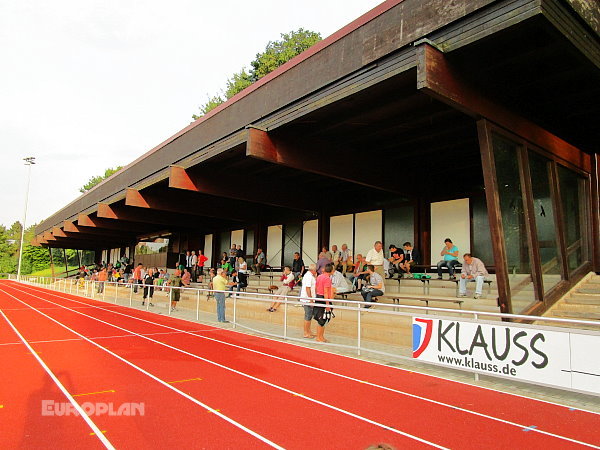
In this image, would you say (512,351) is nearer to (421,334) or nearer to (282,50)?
(421,334)

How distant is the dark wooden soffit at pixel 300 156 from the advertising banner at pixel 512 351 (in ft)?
19.3

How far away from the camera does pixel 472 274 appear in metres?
10.4

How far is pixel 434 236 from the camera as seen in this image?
49.5 ft

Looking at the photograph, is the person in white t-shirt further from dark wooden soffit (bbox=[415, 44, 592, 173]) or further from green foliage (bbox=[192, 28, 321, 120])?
green foliage (bbox=[192, 28, 321, 120])

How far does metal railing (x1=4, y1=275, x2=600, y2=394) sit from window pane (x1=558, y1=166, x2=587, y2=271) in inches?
96.1

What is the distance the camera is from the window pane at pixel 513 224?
8305 millimetres

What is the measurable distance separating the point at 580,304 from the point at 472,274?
2.23 meters

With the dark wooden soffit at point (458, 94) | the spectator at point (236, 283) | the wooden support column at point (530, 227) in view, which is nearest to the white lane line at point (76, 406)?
the dark wooden soffit at point (458, 94)

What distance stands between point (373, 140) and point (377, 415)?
8513 millimetres

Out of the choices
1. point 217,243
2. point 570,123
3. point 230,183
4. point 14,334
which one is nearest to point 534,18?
point 570,123

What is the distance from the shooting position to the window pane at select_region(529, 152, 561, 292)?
9227 mm

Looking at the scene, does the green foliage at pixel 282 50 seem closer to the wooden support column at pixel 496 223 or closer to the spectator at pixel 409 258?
the spectator at pixel 409 258

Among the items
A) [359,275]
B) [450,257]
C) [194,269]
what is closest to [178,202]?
[194,269]

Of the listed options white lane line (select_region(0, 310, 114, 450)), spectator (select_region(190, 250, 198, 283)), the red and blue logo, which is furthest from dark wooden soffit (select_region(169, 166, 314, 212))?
the red and blue logo
